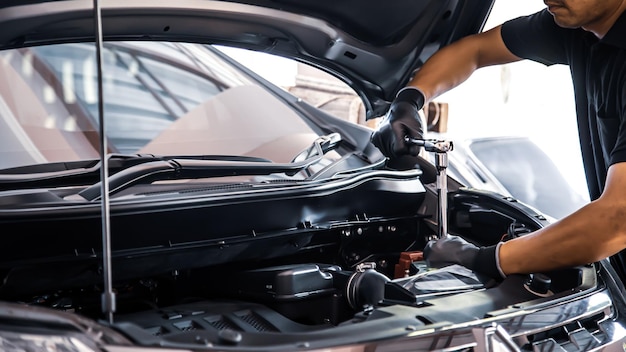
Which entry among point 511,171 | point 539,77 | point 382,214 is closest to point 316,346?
point 382,214

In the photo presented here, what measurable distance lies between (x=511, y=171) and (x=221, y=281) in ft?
13.1

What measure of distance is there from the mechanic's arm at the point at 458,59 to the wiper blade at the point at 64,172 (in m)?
0.84

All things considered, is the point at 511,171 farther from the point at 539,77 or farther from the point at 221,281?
the point at 221,281

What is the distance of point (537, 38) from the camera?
2289 millimetres

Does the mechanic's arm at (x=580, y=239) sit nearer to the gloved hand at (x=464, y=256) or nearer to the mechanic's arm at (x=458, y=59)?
the gloved hand at (x=464, y=256)

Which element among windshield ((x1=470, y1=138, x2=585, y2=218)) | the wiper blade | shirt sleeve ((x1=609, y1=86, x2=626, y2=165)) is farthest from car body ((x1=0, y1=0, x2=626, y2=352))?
windshield ((x1=470, y1=138, x2=585, y2=218))

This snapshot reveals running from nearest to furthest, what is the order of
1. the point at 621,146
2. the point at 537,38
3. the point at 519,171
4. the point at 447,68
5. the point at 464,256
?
the point at 621,146 < the point at 464,256 < the point at 537,38 < the point at 447,68 < the point at 519,171

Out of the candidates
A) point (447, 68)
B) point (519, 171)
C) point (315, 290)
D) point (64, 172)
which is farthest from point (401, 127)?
point (519, 171)

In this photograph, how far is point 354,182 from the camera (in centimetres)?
215

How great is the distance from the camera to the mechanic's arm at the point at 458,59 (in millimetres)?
2389

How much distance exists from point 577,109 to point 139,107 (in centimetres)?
119

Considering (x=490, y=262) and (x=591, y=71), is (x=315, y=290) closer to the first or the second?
(x=490, y=262)

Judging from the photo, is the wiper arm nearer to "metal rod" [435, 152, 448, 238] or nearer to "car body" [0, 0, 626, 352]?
"car body" [0, 0, 626, 352]

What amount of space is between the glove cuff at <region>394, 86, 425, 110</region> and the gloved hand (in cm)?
45
